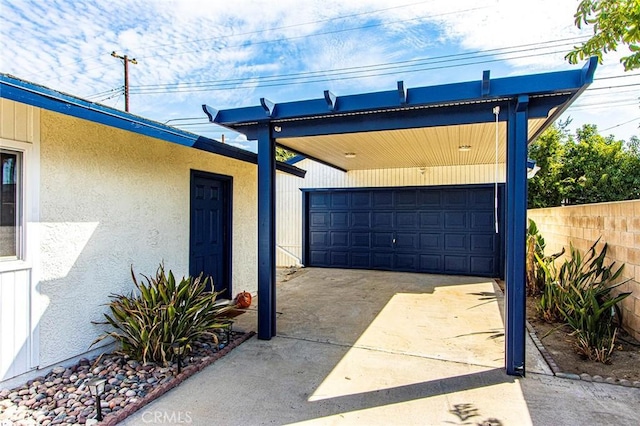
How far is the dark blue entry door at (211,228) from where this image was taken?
5535mm

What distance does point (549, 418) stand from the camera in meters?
2.84

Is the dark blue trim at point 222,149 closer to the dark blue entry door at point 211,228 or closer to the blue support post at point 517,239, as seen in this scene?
the dark blue entry door at point 211,228

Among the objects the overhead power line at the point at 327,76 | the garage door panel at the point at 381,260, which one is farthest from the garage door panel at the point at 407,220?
the overhead power line at the point at 327,76

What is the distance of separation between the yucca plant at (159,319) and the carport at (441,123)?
32.8 inches

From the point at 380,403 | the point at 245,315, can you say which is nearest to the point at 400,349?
the point at 380,403

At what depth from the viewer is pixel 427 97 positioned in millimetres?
3805

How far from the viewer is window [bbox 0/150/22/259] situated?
10.5 feet

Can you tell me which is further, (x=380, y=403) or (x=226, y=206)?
(x=226, y=206)

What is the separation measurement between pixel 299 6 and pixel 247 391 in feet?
28.8

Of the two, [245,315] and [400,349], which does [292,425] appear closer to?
[400,349]

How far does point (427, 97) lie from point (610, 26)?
1.65 m

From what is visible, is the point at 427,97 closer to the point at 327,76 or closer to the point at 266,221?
the point at 266,221

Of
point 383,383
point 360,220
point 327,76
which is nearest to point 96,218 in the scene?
point 383,383

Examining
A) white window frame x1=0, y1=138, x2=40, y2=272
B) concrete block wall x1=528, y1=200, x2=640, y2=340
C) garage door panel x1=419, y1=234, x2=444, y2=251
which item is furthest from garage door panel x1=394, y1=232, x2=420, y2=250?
white window frame x1=0, y1=138, x2=40, y2=272
